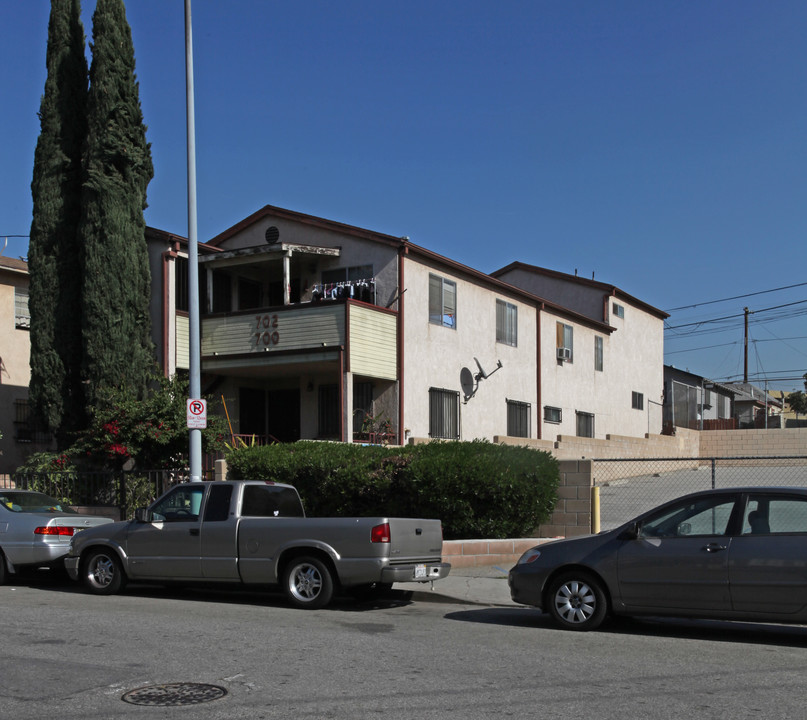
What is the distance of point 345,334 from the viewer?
21.6 meters

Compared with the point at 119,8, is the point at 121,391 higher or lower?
lower

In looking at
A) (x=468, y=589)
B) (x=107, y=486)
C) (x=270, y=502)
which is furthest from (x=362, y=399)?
(x=270, y=502)

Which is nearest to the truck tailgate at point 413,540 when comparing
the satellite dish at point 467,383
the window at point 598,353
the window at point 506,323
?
the satellite dish at point 467,383

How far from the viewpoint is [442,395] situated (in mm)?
24562

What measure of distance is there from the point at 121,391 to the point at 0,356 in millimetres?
7621

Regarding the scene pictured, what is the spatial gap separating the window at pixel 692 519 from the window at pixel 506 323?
17591 millimetres

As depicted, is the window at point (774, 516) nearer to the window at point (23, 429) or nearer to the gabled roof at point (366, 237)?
the gabled roof at point (366, 237)

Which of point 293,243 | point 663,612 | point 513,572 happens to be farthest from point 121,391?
point 663,612

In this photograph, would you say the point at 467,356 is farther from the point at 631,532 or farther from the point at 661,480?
the point at 631,532

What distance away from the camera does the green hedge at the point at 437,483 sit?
583 inches

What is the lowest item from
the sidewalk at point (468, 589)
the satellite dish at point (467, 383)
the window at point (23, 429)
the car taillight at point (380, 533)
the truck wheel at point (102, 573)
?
the sidewalk at point (468, 589)

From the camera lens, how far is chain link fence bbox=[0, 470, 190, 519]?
1775cm

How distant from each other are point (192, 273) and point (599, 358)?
2080 centimetres

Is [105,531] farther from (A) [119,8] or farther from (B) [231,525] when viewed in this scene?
(A) [119,8]
